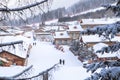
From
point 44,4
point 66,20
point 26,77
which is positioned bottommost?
point 66,20

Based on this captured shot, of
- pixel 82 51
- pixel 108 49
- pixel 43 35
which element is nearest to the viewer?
pixel 108 49

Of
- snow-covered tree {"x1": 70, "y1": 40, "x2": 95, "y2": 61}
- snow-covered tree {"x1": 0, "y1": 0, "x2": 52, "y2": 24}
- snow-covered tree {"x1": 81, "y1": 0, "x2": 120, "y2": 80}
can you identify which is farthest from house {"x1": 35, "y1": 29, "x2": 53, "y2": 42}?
snow-covered tree {"x1": 0, "y1": 0, "x2": 52, "y2": 24}

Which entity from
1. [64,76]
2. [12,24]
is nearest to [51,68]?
[12,24]

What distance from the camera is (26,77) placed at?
168 inches

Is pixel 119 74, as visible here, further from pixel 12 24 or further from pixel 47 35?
pixel 47 35

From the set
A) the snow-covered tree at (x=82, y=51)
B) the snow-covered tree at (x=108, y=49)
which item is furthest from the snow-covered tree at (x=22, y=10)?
the snow-covered tree at (x=82, y=51)

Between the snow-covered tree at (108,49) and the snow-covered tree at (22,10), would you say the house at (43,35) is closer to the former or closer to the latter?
the snow-covered tree at (108,49)

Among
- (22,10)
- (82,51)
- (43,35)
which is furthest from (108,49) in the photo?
(43,35)

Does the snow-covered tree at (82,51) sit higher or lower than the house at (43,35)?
higher

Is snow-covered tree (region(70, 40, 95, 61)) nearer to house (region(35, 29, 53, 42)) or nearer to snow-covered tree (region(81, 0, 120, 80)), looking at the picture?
snow-covered tree (region(81, 0, 120, 80))

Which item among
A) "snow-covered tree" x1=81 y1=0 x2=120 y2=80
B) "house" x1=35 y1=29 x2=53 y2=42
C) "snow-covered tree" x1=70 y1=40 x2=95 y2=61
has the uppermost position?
"snow-covered tree" x1=81 y1=0 x2=120 y2=80

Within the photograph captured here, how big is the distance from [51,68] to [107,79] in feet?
5.77

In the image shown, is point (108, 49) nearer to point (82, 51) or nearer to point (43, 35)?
point (82, 51)

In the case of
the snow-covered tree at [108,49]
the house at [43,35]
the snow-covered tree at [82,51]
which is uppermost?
the snow-covered tree at [108,49]
